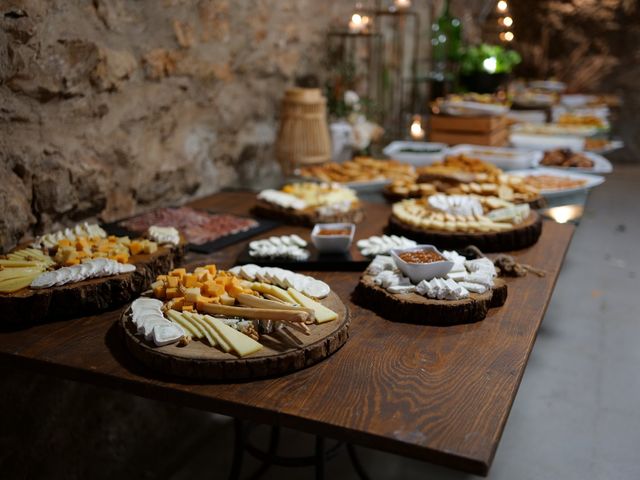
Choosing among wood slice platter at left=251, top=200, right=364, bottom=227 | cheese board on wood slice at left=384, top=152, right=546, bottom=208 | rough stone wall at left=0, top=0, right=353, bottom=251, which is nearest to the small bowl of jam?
wood slice platter at left=251, top=200, right=364, bottom=227

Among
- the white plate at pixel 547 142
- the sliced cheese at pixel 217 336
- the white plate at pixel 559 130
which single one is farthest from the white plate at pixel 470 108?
the sliced cheese at pixel 217 336

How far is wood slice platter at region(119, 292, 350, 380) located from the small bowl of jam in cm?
59

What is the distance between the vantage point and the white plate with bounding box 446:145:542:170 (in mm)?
3454

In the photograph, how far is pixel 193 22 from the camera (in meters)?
2.88

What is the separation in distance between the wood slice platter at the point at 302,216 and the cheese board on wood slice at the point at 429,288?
0.62m

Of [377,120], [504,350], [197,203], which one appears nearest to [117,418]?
[197,203]

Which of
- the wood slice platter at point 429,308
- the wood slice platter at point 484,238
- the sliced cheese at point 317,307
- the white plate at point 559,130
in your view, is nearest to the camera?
the sliced cheese at point 317,307

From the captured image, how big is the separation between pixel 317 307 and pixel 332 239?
512 millimetres

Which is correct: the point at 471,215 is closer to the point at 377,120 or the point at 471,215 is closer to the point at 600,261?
the point at 377,120

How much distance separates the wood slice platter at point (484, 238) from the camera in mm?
2170

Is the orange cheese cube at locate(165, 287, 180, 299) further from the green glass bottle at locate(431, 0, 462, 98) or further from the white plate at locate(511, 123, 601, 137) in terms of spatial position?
the green glass bottle at locate(431, 0, 462, 98)

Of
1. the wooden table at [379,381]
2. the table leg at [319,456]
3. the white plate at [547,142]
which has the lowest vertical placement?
the table leg at [319,456]

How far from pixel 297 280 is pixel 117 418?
1.24 m

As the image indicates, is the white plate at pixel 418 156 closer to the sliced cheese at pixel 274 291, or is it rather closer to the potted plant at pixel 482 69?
the potted plant at pixel 482 69
